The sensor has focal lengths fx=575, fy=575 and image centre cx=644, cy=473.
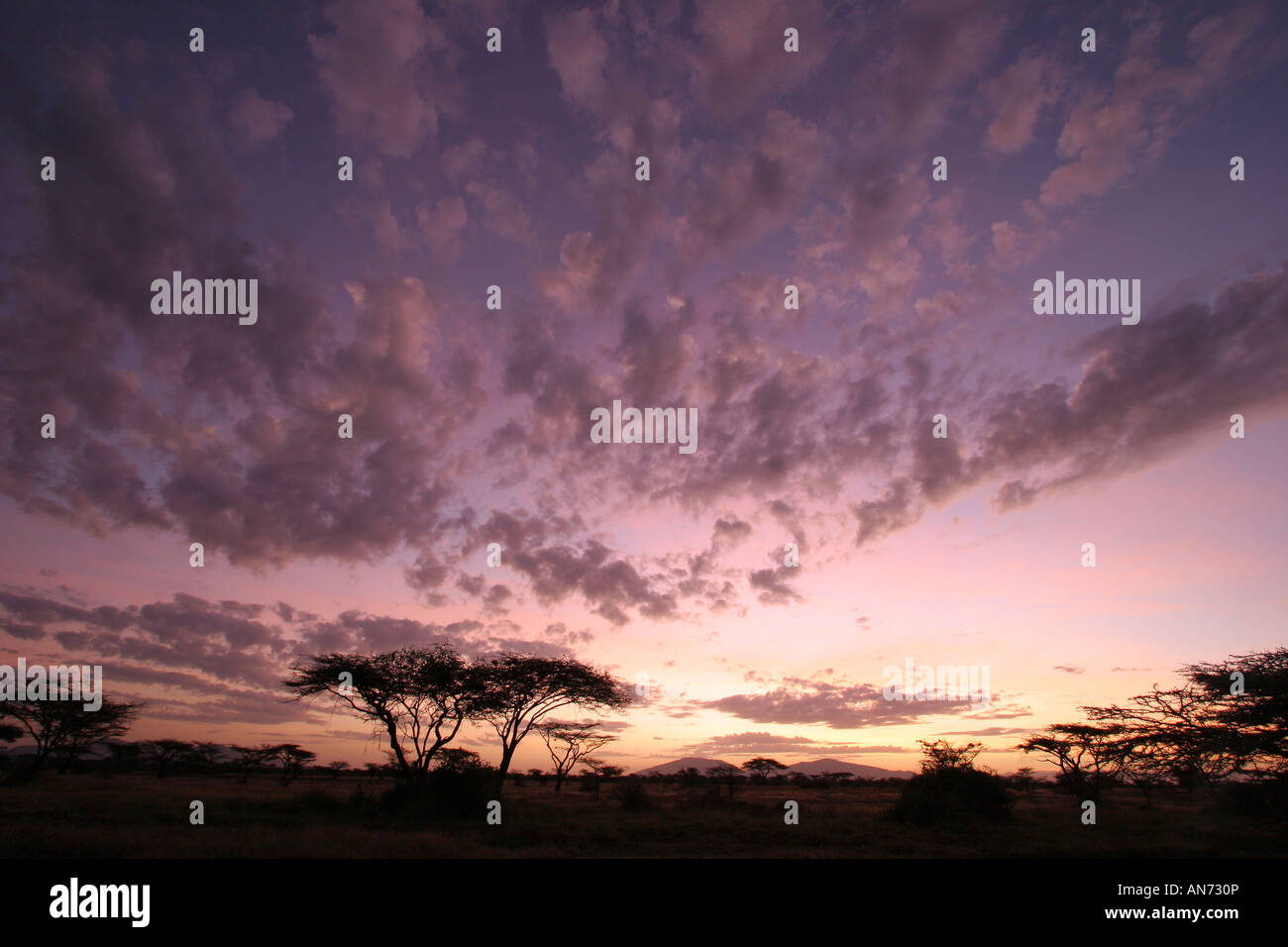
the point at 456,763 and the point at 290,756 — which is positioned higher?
the point at 456,763

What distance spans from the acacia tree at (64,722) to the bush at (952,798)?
53.0 meters

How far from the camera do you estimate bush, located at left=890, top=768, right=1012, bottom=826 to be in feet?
75.0

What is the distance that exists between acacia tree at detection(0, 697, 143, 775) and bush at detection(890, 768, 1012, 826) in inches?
2087

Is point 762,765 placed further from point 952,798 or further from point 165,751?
point 165,751

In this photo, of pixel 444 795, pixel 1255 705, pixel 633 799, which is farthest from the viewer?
pixel 633 799

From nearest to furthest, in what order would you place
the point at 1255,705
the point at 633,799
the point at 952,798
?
the point at 1255,705 → the point at 952,798 → the point at 633,799

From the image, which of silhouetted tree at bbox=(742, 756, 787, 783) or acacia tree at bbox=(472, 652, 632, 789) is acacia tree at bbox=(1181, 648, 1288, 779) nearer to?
acacia tree at bbox=(472, 652, 632, 789)

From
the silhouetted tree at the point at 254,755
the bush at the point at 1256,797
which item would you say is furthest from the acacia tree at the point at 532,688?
the silhouetted tree at the point at 254,755

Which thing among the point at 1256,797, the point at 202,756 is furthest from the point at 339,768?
the point at 1256,797

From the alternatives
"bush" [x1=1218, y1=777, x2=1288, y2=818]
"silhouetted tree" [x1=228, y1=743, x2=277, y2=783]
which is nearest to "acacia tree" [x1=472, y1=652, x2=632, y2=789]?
"bush" [x1=1218, y1=777, x2=1288, y2=818]

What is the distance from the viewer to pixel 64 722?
134 feet

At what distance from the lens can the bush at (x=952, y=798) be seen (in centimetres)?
2288

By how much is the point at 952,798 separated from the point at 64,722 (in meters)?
56.7
